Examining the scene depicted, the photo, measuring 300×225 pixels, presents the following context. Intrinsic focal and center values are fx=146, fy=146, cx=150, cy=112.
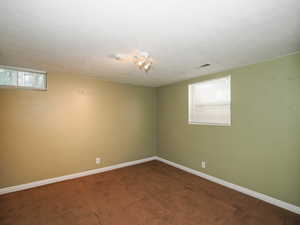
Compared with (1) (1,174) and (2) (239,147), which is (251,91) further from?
(1) (1,174)

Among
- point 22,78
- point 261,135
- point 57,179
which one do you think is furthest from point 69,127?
point 261,135

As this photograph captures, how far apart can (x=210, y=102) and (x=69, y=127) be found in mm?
3211

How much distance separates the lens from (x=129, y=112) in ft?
13.6

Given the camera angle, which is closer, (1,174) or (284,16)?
(284,16)

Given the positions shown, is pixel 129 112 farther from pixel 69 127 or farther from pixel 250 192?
pixel 250 192

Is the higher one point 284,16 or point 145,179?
point 284,16

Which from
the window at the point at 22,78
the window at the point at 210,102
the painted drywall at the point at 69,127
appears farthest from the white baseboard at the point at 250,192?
the window at the point at 22,78

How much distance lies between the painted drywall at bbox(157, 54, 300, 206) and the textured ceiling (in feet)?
1.11

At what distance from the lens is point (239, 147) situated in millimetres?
2727

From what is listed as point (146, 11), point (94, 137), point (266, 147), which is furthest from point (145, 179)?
point (146, 11)

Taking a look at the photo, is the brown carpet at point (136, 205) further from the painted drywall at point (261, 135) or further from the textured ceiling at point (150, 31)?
the textured ceiling at point (150, 31)

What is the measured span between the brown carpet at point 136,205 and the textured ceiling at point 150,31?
2331 mm

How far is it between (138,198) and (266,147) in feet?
7.56

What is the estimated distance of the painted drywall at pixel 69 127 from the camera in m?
2.73
